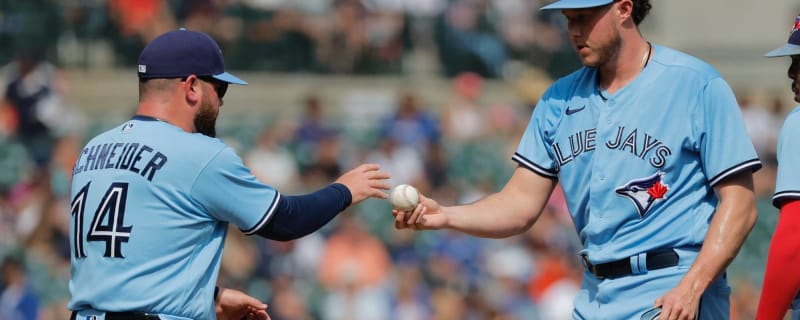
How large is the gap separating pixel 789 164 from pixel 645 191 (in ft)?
2.01

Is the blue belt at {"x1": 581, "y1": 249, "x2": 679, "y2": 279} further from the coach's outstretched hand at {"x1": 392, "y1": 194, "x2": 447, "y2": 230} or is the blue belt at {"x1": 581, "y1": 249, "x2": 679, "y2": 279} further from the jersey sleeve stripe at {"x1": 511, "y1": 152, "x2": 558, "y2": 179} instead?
the coach's outstretched hand at {"x1": 392, "y1": 194, "x2": 447, "y2": 230}

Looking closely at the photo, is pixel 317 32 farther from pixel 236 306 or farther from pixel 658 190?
pixel 658 190

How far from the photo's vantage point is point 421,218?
5418 millimetres

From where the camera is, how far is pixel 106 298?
480 centimetres

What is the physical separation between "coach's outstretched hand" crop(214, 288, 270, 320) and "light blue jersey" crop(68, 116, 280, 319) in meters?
0.42

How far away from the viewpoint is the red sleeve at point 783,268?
4441 millimetres

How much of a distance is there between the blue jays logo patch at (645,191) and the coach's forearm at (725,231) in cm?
24

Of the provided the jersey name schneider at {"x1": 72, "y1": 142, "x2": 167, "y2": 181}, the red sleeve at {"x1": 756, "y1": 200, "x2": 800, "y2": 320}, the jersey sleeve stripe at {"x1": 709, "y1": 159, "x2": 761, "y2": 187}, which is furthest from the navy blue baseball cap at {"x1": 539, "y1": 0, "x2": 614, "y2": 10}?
the jersey name schneider at {"x1": 72, "y1": 142, "x2": 167, "y2": 181}

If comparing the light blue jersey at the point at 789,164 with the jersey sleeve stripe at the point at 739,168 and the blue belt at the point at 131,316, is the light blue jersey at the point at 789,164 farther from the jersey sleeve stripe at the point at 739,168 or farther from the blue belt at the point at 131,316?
the blue belt at the point at 131,316

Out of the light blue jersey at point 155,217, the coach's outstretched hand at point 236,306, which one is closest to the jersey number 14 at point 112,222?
the light blue jersey at point 155,217

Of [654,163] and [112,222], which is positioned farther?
[654,163]

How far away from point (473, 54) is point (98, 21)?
5.41 m

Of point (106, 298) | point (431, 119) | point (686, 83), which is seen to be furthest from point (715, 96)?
point (431, 119)

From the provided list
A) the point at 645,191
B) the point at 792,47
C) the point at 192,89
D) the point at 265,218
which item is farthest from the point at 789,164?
the point at 192,89
